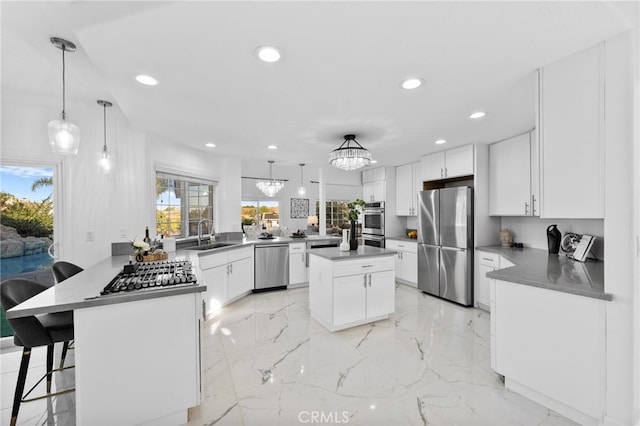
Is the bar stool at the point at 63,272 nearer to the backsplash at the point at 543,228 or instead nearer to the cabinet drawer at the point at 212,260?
the cabinet drawer at the point at 212,260

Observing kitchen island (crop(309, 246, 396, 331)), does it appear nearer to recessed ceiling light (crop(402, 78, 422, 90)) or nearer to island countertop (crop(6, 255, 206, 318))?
island countertop (crop(6, 255, 206, 318))

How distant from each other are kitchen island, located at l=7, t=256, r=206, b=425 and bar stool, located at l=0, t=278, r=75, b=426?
Answer: 163 millimetres

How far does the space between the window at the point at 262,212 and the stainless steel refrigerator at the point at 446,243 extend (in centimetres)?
372

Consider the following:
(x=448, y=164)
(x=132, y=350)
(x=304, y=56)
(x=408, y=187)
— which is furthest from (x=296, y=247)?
(x=304, y=56)

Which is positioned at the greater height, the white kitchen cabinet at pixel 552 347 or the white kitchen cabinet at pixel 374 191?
the white kitchen cabinet at pixel 374 191

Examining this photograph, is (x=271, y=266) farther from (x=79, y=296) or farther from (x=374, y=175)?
(x=79, y=296)

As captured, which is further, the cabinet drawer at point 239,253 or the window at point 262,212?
the window at point 262,212

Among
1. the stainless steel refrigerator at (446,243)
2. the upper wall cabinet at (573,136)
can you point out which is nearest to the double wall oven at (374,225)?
the stainless steel refrigerator at (446,243)

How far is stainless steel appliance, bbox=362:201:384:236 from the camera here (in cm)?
543

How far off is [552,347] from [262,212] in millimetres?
5909

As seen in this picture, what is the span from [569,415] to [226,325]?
3.09m

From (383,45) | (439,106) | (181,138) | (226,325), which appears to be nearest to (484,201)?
(439,106)

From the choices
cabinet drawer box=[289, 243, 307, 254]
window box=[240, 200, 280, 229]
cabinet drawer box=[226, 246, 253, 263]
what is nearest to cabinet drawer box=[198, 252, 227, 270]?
cabinet drawer box=[226, 246, 253, 263]

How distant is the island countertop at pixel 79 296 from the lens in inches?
53.6
